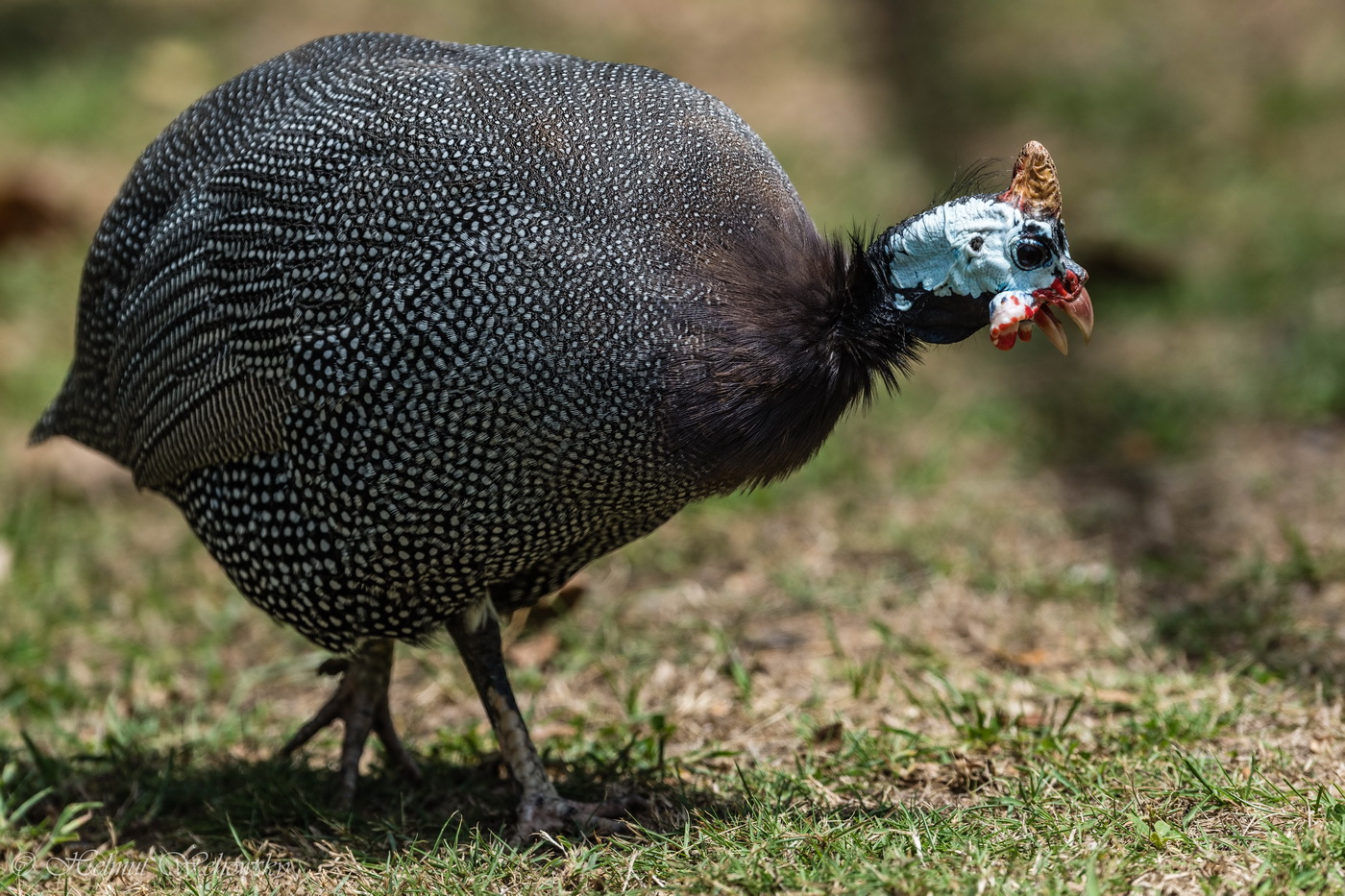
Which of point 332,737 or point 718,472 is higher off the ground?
point 718,472

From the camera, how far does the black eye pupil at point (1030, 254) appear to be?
2.68 meters

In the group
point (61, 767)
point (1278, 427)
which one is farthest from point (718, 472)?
point (1278, 427)

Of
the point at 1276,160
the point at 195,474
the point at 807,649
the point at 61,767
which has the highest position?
the point at 1276,160

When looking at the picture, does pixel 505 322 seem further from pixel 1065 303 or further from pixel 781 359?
pixel 1065 303

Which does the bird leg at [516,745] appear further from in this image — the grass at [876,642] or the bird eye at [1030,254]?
the bird eye at [1030,254]

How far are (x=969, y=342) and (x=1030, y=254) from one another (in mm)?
3809

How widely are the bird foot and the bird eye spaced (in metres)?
1.39

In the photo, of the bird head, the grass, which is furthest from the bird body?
the grass

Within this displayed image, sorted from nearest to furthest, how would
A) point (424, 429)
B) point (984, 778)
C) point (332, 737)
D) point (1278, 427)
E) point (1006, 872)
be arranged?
point (1006, 872), point (424, 429), point (984, 778), point (332, 737), point (1278, 427)

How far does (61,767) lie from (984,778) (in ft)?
7.21

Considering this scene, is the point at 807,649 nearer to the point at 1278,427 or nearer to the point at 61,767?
the point at 61,767

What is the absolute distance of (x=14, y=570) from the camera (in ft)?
14.7

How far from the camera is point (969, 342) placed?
6.43m

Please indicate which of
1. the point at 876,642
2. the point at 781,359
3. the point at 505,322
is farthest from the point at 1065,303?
the point at 876,642
